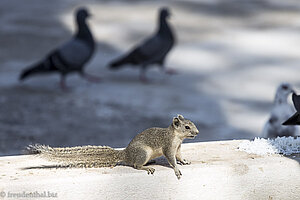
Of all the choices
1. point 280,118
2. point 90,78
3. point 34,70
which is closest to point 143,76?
point 90,78

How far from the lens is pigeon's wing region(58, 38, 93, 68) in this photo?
6113mm

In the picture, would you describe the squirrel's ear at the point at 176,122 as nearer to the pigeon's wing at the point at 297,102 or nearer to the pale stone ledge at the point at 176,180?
the pale stone ledge at the point at 176,180

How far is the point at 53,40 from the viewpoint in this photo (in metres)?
7.56

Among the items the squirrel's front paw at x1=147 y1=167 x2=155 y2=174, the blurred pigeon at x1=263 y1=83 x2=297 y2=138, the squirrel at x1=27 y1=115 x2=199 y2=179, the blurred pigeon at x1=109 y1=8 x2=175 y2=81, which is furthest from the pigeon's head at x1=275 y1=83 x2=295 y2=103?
the blurred pigeon at x1=109 y1=8 x2=175 y2=81

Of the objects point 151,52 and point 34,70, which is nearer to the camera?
point 34,70

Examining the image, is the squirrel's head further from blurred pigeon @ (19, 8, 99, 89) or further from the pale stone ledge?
blurred pigeon @ (19, 8, 99, 89)

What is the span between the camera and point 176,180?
7.12 feet

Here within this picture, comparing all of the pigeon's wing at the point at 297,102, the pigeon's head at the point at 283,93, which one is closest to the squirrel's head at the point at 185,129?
the pigeon's wing at the point at 297,102

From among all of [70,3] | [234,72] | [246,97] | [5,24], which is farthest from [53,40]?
[246,97]

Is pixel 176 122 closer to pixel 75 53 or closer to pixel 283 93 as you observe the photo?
pixel 283 93

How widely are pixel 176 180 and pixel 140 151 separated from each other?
162 mm

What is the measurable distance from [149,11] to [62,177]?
22.6 ft

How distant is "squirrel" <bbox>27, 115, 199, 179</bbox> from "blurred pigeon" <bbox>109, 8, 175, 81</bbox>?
13.5 ft

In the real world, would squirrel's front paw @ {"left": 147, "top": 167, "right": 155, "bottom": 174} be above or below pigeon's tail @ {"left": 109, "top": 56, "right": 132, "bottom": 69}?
below
